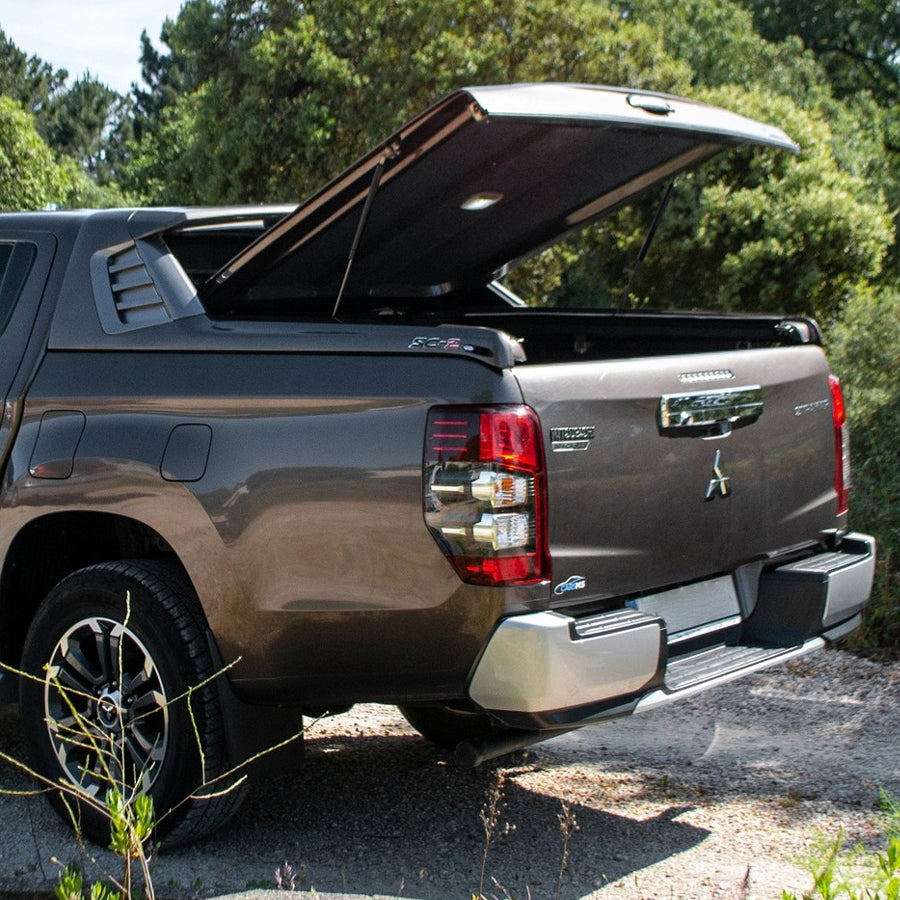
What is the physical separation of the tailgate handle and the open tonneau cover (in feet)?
2.78

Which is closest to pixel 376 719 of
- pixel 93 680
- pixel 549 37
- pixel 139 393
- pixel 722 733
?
pixel 722 733

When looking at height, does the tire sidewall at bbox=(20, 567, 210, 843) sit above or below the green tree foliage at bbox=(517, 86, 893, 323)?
below

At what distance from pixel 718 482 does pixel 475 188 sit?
1.40 metres

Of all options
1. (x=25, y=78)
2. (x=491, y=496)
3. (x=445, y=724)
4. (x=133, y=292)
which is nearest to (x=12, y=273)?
(x=133, y=292)

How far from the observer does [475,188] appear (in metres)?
4.64

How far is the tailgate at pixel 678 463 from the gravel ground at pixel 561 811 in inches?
34.4

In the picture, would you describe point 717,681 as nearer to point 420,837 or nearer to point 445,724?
point 420,837

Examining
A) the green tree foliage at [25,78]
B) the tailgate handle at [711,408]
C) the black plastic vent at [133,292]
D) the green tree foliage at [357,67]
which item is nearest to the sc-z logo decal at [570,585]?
the tailgate handle at [711,408]

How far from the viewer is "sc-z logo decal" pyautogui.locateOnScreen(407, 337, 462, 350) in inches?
139

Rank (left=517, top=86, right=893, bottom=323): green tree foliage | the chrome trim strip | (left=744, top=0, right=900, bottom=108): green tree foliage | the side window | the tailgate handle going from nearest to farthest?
the chrome trim strip, the tailgate handle, the side window, (left=517, top=86, right=893, bottom=323): green tree foliage, (left=744, top=0, right=900, bottom=108): green tree foliage

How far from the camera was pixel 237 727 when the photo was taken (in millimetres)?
3863

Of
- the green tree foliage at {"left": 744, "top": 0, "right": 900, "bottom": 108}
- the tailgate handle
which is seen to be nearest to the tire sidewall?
the tailgate handle

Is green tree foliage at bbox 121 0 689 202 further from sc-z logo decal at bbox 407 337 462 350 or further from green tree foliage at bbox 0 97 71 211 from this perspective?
sc-z logo decal at bbox 407 337 462 350

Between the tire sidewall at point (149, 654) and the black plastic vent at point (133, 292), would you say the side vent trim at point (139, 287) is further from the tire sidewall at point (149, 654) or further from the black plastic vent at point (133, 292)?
the tire sidewall at point (149, 654)
